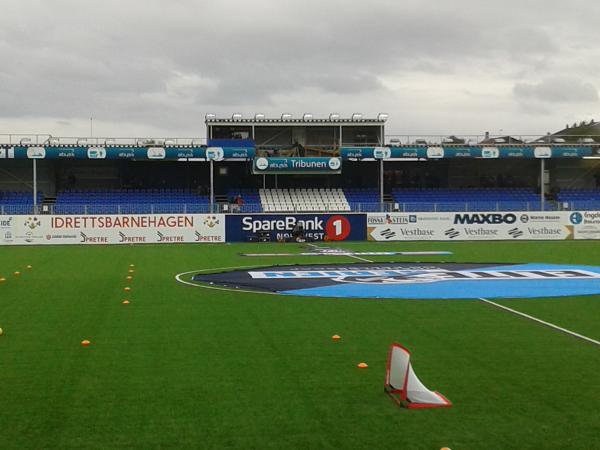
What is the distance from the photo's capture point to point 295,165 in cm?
4600

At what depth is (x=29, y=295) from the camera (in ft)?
50.4

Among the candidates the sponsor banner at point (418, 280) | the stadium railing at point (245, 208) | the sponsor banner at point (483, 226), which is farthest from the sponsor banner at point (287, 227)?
the sponsor banner at point (418, 280)

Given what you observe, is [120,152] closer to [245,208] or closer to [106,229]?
[106,229]

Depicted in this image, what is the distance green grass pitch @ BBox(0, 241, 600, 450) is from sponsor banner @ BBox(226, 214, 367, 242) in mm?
24840

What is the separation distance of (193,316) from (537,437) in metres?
7.63

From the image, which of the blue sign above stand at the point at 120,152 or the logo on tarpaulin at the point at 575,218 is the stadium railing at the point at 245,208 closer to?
the logo on tarpaulin at the point at 575,218

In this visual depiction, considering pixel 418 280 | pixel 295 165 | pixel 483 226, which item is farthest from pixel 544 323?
pixel 295 165

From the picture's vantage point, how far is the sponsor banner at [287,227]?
39.8 meters

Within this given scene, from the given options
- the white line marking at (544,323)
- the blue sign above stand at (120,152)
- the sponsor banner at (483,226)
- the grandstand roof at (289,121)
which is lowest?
Result: the white line marking at (544,323)

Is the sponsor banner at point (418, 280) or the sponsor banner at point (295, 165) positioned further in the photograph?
the sponsor banner at point (295, 165)

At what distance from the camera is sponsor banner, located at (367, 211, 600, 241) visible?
40.7 meters

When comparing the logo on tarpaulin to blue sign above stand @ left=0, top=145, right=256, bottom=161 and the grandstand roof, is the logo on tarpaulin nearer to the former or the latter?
the grandstand roof

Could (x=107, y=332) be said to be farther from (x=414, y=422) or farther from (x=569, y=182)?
(x=569, y=182)

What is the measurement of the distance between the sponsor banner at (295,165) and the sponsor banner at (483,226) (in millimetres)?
6823
